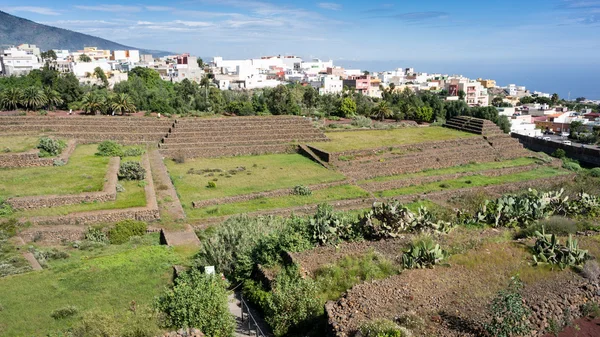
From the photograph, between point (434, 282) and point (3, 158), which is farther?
point (3, 158)

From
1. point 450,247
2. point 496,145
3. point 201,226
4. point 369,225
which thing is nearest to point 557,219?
point 450,247

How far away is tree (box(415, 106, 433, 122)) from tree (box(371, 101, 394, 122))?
2.58 meters

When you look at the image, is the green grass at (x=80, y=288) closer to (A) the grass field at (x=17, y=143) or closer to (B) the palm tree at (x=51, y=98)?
(A) the grass field at (x=17, y=143)

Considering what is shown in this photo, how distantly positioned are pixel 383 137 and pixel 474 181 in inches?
368

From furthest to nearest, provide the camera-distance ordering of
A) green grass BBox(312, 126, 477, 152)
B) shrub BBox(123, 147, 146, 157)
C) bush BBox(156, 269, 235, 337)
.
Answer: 1. green grass BBox(312, 126, 477, 152)
2. shrub BBox(123, 147, 146, 157)
3. bush BBox(156, 269, 235, 337)

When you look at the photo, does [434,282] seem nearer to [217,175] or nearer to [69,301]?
[69,301]

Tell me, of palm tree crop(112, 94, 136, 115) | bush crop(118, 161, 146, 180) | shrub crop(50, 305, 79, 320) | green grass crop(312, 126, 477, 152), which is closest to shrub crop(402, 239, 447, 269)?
shrub crop(50, 305, 79, 320)

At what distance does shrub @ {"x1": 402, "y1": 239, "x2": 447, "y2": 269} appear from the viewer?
984 centimetres

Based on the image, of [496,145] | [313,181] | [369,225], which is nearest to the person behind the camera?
[369,225]

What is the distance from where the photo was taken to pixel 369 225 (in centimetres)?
1253

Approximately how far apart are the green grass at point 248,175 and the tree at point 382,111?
16.7 metres

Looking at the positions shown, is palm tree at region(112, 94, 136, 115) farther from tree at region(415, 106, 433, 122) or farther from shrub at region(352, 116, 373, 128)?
tree at region(415, 106, 433, 122)

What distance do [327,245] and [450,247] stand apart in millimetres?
3143

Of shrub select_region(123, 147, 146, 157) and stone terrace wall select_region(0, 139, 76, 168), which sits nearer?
stone terrace wall select_region(0, 139, 76, 168)
